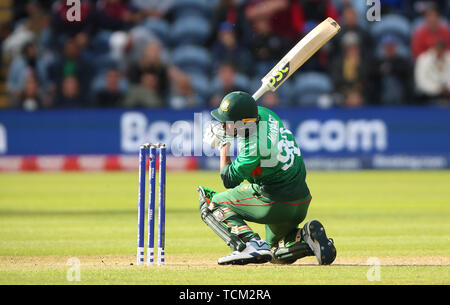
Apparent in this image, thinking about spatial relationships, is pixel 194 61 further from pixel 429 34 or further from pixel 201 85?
pixel 429 34

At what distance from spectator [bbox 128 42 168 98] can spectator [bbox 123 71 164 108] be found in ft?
0.28

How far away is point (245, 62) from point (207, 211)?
1143cm

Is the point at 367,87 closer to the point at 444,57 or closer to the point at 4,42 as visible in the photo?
the point at 444,57

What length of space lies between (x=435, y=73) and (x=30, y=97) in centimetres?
850

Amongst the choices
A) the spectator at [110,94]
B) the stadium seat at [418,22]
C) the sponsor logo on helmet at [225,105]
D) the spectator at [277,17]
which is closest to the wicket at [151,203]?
the sponsor logo on helmet at [225,105]

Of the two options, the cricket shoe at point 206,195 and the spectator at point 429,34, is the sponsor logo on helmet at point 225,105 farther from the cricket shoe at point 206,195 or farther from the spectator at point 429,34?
the spectator at point 429,34

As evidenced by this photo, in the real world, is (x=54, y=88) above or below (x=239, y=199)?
above

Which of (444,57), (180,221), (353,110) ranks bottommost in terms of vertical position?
(180,221)

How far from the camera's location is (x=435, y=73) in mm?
18219

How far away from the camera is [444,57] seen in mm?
Answer: 18094

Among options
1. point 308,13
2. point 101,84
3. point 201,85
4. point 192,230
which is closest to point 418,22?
point 308,13

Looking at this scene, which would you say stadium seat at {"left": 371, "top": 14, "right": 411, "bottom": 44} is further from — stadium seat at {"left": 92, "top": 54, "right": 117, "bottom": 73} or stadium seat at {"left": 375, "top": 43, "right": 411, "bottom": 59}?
stadium seat at {"left": 92, "top": 54, "right": 117, "bottom": 73}

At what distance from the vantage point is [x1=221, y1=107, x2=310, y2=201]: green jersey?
6.60 meters
